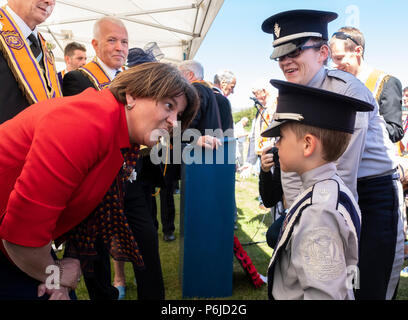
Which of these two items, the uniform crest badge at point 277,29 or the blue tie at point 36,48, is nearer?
the uniform crest badge at point 277,29

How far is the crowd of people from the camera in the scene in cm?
106

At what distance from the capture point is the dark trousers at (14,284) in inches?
48.1

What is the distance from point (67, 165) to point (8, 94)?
3.39 feet

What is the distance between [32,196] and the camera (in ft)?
3.26

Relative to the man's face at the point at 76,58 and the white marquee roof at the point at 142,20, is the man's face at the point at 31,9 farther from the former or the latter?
the white marquee roof at the point at 142,20

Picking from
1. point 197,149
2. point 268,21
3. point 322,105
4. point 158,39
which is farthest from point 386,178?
point 158,39

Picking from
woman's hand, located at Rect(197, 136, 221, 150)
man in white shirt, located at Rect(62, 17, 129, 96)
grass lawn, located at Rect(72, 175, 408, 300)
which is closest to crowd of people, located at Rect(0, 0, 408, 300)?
man in white shirt, located at Rect(62, 17, 129, 96)

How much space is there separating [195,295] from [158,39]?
768cm

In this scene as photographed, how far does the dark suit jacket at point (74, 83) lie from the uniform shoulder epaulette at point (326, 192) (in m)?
1.73

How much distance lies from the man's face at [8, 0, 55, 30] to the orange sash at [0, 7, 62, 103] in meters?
0.07

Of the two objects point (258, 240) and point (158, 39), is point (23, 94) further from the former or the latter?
point (158, 39)

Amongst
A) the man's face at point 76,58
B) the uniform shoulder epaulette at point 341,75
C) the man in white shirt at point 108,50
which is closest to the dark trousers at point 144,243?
the man in white shirt at point 108,50

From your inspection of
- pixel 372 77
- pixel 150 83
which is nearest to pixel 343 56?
pixel 372 77

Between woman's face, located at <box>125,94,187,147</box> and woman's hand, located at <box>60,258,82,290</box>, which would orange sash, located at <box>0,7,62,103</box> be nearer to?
woman's face, located at <box>125,94,187,147</box>
